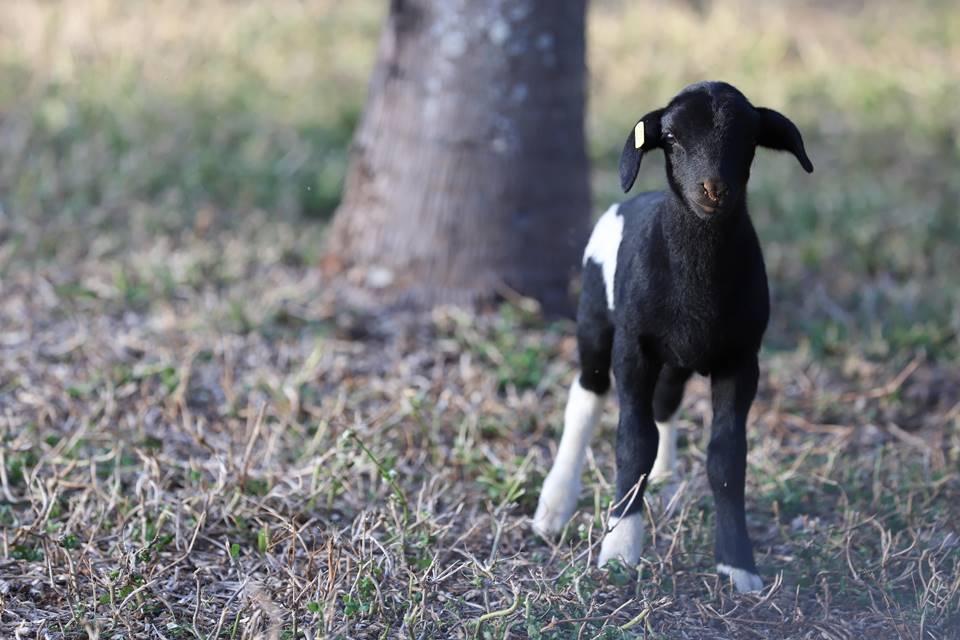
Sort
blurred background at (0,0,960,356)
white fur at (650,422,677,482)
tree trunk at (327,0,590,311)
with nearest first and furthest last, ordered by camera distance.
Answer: white fur at (650,422,677,482) < tree trunk at (327,0,590,311) < blurred background at (0,0,960,356)

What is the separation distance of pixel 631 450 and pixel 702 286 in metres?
0.55

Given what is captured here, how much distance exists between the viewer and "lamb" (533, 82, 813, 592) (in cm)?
330

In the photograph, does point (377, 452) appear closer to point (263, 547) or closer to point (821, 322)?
point (263, 547)

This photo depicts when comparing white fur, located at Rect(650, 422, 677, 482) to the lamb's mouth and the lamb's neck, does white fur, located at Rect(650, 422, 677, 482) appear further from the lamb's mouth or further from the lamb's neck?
the lamb's mouth

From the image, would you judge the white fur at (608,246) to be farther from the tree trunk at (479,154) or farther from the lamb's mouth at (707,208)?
the tree trunk at (479,154)

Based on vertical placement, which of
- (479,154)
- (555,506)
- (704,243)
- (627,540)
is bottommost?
(555,506)

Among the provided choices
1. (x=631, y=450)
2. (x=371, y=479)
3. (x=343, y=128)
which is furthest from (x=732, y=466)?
(x=343, y=128)

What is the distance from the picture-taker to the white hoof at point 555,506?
4.09 metres

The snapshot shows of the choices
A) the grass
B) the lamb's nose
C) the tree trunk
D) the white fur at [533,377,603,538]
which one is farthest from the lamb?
the tree trunk

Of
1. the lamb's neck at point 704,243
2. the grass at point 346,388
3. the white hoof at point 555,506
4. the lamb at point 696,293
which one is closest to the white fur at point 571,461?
the white hoof at point 555,506

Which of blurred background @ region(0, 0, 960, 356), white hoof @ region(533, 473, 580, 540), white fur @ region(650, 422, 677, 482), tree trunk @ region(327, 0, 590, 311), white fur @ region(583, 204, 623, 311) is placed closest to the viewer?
white fur @ region(583, 204, 623, 311)

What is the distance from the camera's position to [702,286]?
11.3 ft

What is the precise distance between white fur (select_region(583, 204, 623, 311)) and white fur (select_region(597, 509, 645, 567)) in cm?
65

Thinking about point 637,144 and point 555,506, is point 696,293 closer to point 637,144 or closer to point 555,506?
point 637,144
